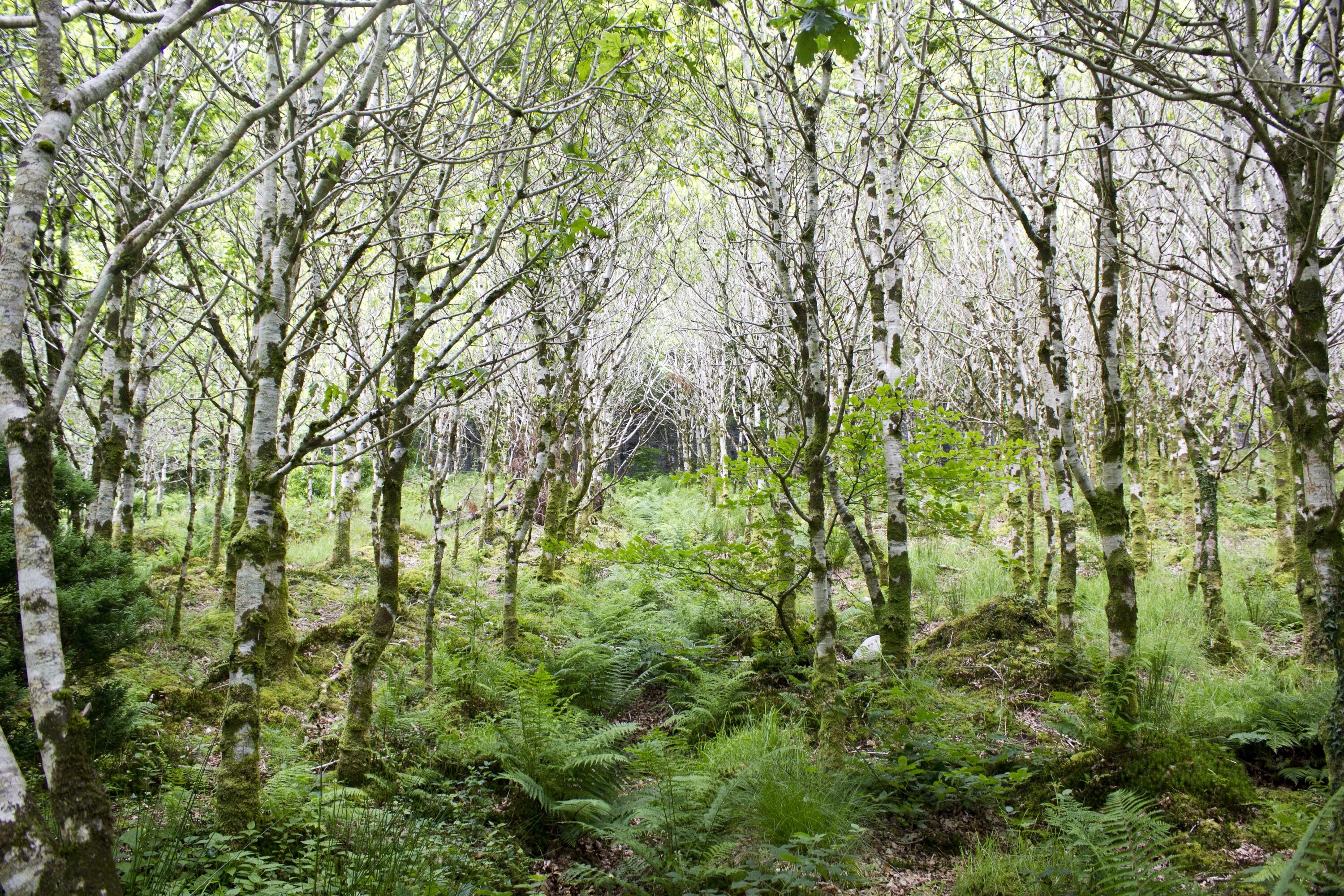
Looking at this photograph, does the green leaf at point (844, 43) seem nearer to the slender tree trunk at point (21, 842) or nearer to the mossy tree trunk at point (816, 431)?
the mossy tree trunk at point (816, 431)

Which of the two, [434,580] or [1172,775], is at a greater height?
[434,580]

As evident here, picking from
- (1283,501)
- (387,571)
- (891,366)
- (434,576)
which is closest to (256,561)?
(387,571)

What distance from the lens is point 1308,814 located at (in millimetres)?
3006

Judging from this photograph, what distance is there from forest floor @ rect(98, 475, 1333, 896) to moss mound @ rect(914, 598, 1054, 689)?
0.11ft

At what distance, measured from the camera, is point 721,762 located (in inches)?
172

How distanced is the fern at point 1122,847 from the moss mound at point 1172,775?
1.51 feet

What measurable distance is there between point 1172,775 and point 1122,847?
4.06ft

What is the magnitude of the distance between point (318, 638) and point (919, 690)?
6.08 m

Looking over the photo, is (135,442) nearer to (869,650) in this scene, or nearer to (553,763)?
(553,763)

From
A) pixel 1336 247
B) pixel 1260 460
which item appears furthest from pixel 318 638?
pixel 1260 460

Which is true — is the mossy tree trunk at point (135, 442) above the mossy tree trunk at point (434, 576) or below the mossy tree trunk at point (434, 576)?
above

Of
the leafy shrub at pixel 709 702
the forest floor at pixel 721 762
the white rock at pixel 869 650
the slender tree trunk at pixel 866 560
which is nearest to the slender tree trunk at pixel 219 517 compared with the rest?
the forest floor at pixel 721 762

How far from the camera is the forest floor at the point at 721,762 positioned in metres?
2.98

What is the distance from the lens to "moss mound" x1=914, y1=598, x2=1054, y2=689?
5785 millimetres
